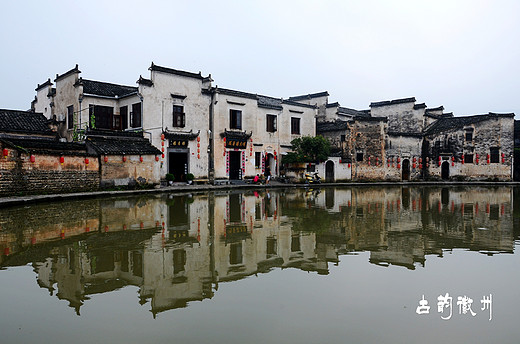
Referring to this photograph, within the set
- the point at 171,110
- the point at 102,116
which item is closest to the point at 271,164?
the point at 171,110

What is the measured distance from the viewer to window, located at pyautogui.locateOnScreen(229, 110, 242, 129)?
2677 cm

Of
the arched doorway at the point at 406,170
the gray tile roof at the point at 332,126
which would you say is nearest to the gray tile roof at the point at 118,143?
the gray tile roof at the point at 332,126

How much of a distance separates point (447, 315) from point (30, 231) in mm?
8026

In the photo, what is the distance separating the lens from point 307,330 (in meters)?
3.68

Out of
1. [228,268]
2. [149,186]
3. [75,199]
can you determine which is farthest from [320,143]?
[228,268]

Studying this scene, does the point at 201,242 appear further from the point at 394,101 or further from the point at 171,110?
the point at 394,101

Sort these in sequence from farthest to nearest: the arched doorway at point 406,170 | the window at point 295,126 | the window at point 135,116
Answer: the arched doorway at point 406,170, the window at point 295,126, the window at point 135,116

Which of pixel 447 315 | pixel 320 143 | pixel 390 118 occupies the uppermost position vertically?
pixel 390 118

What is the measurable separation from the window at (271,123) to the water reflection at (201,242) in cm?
1759

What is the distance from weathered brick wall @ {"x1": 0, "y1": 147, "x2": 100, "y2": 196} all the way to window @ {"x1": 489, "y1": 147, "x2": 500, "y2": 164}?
3212cm

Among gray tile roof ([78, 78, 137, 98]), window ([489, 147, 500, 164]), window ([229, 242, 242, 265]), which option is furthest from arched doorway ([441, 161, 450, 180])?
window ([229, 242, 242, 265])

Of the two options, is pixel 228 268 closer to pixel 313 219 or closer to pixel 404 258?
pixel 404 258

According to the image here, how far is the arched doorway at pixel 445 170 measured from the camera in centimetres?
3497

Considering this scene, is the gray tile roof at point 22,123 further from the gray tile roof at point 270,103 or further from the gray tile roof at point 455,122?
the gray tile roof at point 455,122
